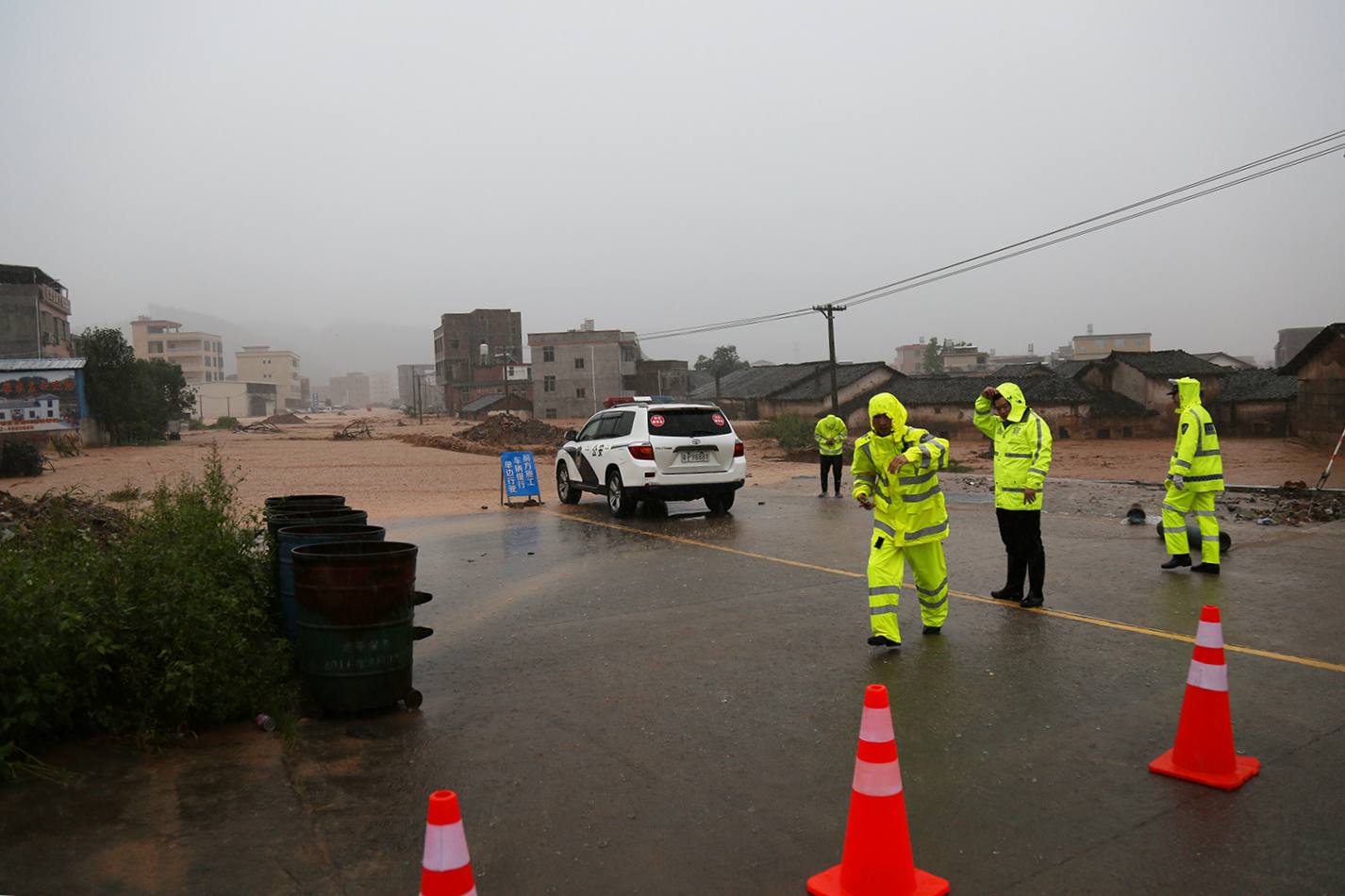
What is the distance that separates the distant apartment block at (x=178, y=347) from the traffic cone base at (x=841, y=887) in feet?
503

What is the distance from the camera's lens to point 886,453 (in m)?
6.49

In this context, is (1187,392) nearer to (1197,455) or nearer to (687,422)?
(1197,455)

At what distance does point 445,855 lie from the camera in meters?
2.42

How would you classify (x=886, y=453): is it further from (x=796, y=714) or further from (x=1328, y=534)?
(x=1328, y=534)

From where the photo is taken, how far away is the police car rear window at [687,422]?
13219mm

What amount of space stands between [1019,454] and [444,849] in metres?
6.14

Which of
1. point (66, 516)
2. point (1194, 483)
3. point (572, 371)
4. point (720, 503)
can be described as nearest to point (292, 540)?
point (66, 516)

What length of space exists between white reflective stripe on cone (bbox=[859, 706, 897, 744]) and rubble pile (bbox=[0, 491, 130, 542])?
5.12 meters

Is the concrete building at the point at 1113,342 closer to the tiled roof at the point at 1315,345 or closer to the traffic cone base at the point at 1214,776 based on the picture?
the tiled roof at the point at 1315,345

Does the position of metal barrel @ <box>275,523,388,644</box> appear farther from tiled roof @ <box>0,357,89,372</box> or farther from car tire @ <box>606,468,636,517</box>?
tiled roof @ <box>0,357,89,372</box>

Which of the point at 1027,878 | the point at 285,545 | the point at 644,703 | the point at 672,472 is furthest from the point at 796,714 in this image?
the point at 672,472

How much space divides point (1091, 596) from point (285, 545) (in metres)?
6.61

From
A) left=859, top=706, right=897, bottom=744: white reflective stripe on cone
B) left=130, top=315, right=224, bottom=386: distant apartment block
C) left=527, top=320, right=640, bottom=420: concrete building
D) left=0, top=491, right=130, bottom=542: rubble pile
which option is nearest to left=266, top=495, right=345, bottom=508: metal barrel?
left=0, top=491, right=130, bottom=542: rubble pile

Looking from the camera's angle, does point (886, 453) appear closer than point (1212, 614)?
No
